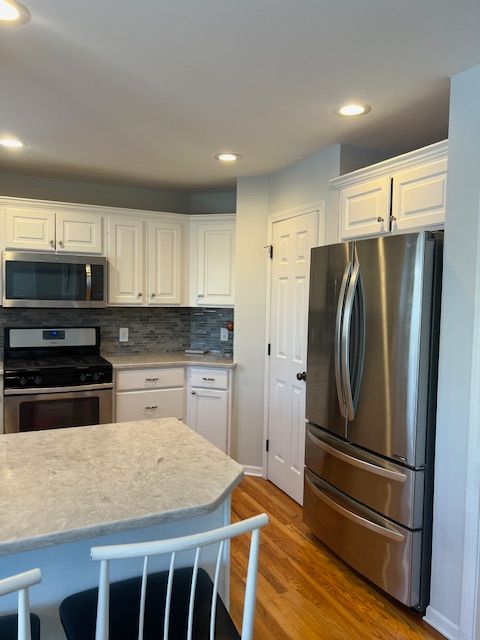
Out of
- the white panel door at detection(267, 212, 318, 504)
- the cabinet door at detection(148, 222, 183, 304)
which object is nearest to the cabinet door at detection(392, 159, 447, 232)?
the white panel door at detection(267, 212, 318, 504)

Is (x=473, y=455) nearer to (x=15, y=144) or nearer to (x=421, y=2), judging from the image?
(x=421, y=2)

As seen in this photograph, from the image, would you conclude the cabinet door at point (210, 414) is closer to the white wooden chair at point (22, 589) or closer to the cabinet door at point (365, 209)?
the cabinet door at point (365, 209)

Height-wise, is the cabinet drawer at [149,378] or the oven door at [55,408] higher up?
the cabinet drawer at [149,378]

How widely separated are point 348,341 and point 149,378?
6.24 ft

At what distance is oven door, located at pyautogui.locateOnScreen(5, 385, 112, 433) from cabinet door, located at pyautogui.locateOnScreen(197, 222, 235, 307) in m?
1.14

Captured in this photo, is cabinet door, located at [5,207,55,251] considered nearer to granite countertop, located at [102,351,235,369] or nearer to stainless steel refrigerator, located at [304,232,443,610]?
granite countertop, located at [102,351,235,369]

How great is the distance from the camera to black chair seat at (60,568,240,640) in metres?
1.11

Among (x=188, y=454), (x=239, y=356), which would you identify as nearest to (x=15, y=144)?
(x=239, y=356)

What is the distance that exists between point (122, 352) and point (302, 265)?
1.87 meters

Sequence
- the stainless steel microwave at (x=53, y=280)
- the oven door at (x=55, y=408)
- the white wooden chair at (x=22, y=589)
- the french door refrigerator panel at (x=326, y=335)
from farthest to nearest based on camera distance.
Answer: the stainless steel microwave at (x=53, y=280) < the oven door at (x=55, y=408) < the french door refrigerator panel at (x=326, y=335) < the white wooden chair at (x=22, y=589)

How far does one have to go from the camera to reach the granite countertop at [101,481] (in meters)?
1.16

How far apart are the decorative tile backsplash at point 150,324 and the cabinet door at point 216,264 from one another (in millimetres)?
343

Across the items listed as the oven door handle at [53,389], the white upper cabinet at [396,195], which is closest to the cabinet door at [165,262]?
the oven door handle at [53,389]

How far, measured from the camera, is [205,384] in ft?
12.6
